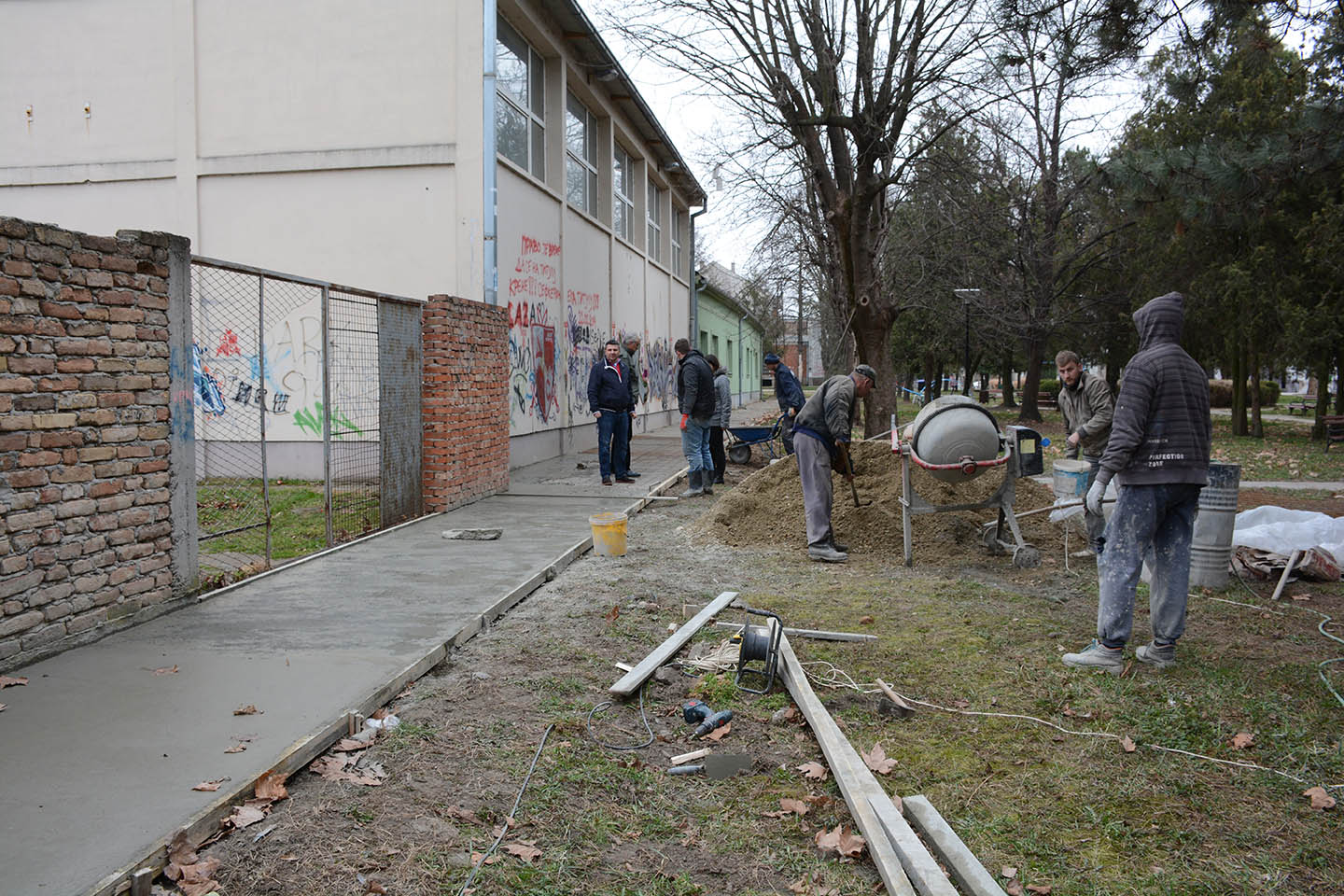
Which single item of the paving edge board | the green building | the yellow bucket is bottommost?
the paving edge board

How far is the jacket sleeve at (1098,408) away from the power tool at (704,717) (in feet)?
18.1

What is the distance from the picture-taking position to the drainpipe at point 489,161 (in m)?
13.3

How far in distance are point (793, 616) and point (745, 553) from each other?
2.48 m

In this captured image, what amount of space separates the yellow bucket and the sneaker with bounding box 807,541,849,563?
6.07 ft

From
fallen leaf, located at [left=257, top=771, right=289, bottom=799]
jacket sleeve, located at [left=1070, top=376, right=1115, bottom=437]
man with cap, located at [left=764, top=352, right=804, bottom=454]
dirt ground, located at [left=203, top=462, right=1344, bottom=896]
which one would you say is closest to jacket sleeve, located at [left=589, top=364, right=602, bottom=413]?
man with cap, located at [left=764, top=352, right=804, bottom=454]

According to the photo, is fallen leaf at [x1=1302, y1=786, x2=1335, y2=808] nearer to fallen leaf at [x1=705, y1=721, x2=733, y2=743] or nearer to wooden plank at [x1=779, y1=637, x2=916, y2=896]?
wooden plank at [x1=779, y1=637, x2=916, y2=896]

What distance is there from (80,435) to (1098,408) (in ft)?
26.9

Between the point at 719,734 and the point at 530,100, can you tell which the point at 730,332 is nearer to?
the point at 530,100

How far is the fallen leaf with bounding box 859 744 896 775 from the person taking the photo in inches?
159

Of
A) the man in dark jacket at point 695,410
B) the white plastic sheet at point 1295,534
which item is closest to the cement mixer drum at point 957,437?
the white plastic sheet at point 1295,534

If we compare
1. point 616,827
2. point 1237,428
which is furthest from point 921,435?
point 1237,428

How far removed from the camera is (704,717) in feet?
15.1

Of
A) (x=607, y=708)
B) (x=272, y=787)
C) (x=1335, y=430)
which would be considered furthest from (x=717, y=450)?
(x=1335, y=430)

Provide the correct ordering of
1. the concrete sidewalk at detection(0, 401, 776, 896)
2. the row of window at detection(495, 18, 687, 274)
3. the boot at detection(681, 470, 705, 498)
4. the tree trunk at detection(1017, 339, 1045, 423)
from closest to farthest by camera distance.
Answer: the concrete sidewalk at detection(0, 401, 776, 896) < the boot at detection(681, 470, 705, 498) < the row of window at detection(495, 18, 687, 274) < the tree trunk at detection(1017, 339, 1045, 423)
